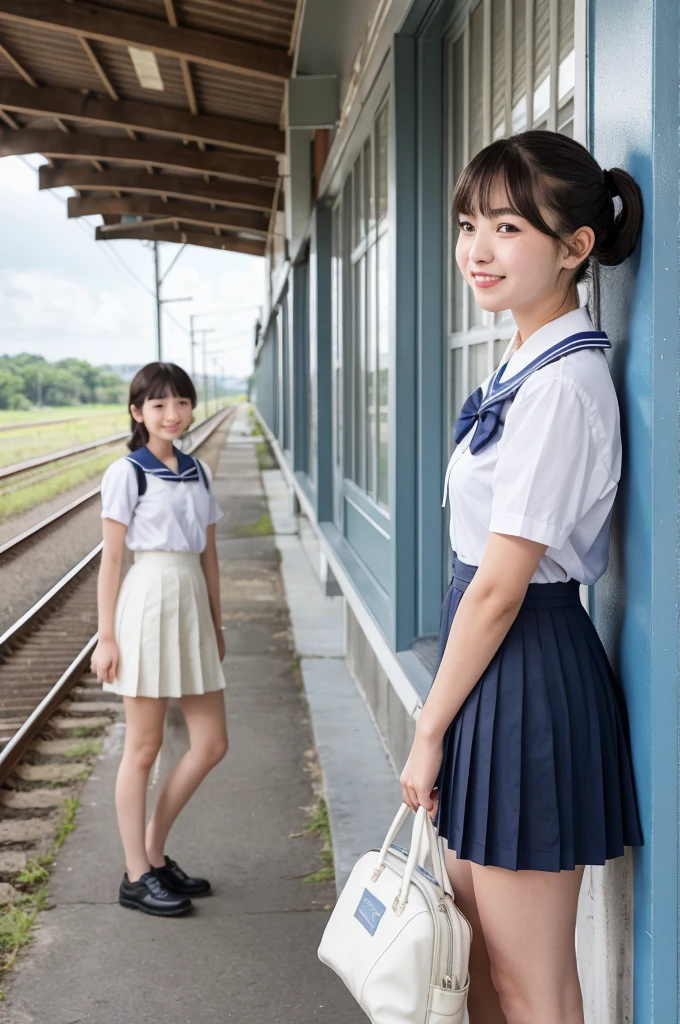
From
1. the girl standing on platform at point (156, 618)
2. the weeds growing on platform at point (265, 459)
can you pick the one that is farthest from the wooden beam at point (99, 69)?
the weeds growing on platform at point (265, 459)

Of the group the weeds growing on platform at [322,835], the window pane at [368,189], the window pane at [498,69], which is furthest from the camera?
the window pane at [368,189]

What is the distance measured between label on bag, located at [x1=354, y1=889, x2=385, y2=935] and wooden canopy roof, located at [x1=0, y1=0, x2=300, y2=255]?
14.8 feet

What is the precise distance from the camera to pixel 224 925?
330 cm

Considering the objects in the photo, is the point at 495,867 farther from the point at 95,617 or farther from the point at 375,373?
the point at 95,617

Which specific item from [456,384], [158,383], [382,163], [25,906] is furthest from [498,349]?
[25,906]

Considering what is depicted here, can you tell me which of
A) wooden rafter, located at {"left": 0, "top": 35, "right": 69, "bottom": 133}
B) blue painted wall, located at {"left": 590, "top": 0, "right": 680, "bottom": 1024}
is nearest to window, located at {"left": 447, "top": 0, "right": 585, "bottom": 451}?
blue painted wall, located at {"left": 590, "top": 0, "right": 680, "bottom": 1024}

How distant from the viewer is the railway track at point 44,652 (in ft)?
14.7

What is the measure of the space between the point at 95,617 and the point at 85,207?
6.39 m

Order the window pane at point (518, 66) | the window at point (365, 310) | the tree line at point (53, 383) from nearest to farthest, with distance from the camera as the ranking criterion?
the window pane at point (518, 66) < the tree line at point (53, 383) < the window at point (365, 310)

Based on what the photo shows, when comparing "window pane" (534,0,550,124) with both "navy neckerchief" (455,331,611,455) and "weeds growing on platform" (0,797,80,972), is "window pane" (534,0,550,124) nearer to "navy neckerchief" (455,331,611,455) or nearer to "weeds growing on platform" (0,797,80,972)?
"navy neckerchief" (455,331,611,455)

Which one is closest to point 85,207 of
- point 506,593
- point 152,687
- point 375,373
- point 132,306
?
point 132,306

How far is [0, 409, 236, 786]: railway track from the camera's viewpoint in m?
4.49

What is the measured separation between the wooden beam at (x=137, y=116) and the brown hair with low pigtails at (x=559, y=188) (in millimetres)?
6966

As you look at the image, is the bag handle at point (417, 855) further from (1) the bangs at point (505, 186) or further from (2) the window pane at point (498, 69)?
(2) the window pane at point (498, 69)
